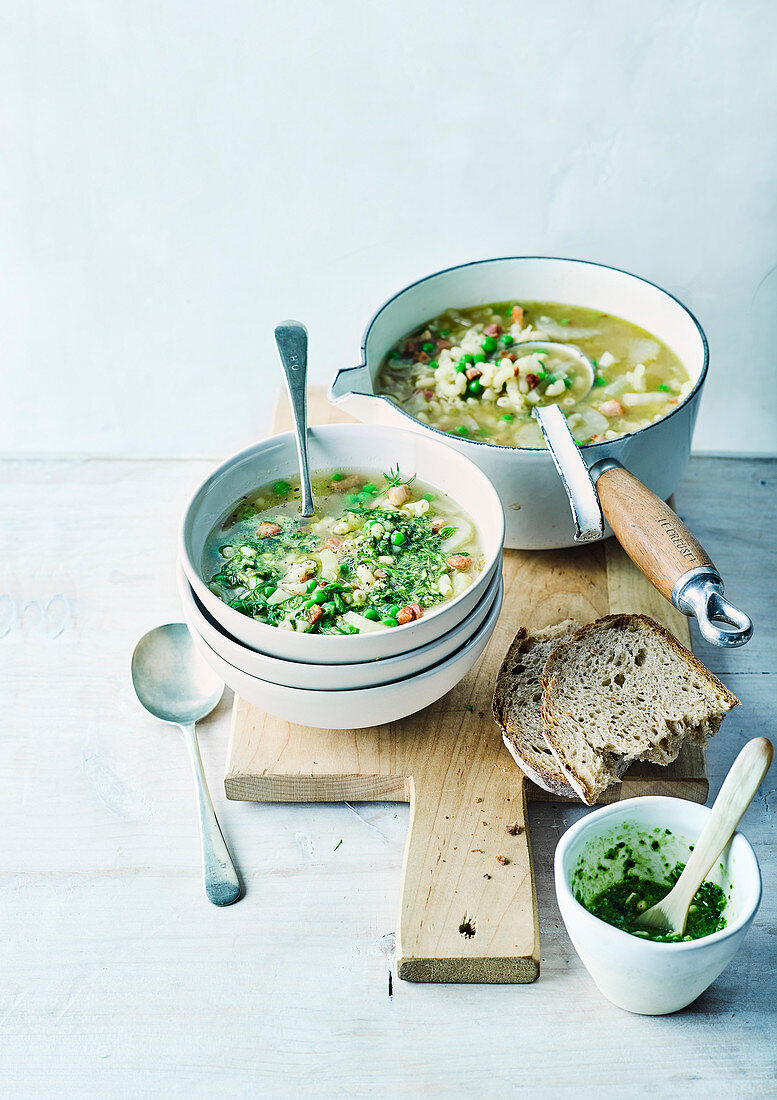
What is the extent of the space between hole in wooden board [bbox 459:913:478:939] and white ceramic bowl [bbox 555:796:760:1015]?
0.17m

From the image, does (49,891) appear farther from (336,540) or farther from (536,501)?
(536,501)

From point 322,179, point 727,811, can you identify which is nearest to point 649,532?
point 727,811

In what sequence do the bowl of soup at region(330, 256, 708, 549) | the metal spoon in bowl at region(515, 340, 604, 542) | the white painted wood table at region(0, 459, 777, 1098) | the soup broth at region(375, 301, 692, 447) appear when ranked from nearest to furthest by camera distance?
the white painted wood table at region(0, 459, 777, 1098)
the metal spoon in bowl at region(515, 340, 604, 542)
the bowl of soup at region(330, 256, 708, 549)
the soup broth at region(375, 301, 692, 447)

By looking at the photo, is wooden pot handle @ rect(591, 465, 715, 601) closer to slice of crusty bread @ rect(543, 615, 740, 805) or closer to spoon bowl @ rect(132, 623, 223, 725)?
slice of crusty bread @ rect(543, 615, 740, 805)

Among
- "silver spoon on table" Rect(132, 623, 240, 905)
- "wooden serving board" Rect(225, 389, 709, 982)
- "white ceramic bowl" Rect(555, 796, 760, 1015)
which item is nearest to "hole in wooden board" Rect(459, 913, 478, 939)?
"wooden serving board" Rect(225, 389, 709, 982)

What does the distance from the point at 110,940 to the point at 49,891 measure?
0.54 feet

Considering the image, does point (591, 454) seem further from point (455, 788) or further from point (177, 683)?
point (177, 683)

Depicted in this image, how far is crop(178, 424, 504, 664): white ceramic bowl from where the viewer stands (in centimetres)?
172

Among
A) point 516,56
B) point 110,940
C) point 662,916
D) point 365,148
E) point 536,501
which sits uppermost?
point 516,56

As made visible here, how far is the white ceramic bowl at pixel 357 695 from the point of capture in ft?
5.87

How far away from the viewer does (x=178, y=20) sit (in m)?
2.95

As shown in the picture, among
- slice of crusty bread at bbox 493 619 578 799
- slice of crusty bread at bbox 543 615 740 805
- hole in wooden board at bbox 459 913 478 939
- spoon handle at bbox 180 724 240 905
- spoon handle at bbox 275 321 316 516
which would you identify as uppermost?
spoon handle at bbox 275 321 316 516

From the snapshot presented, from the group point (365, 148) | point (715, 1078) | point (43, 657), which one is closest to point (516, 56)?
point (365, 148)

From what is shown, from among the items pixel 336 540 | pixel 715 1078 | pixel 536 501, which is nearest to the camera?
pixel 715 1078
